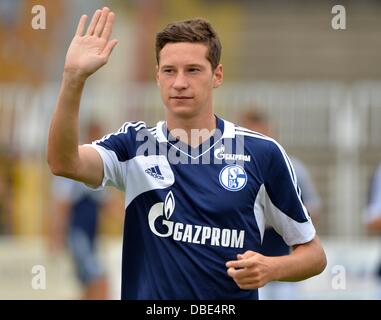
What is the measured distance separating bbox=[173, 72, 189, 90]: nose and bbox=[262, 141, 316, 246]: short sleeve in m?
0.56

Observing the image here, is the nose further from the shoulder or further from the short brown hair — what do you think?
the shoulder

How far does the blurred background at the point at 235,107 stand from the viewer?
51.3 ft

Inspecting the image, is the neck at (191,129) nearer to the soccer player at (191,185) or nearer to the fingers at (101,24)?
the soccer player at (191,185)

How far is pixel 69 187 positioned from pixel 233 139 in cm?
938

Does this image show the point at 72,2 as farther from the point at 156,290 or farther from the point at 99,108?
the point at 156,290

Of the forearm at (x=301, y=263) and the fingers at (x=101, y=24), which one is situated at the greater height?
the fingers at (x=101, y=24)

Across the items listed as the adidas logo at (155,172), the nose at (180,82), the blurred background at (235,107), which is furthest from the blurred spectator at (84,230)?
the nose at (180,82)

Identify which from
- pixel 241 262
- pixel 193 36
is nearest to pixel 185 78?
pixel 193 36

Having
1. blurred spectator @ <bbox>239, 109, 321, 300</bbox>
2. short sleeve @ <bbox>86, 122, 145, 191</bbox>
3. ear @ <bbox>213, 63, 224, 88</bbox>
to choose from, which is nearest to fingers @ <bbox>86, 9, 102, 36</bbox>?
short sleeve @ <bbox>86, 122, 145, 191</bbox>

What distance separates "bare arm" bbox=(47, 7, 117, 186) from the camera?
182 inches

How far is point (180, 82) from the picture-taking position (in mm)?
4891

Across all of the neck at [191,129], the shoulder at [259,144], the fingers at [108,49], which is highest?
the fingers at [108,49]

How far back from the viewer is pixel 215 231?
4.97 meters
